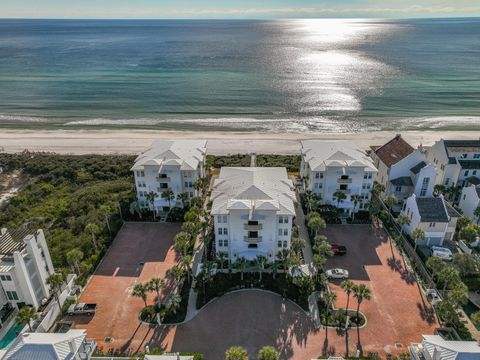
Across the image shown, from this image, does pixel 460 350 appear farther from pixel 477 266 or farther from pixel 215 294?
Result: pixel 215 294

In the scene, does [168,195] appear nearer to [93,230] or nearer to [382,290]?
[93,230]

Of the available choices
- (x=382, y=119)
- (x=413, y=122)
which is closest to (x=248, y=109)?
(x=382, y=119)

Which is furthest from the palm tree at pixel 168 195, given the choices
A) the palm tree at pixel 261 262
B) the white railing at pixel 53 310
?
the palm tree at pixel 261 262

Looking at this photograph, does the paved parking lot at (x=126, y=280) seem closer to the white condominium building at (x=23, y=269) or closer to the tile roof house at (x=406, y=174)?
the white condominium building at (x=23, y=269)

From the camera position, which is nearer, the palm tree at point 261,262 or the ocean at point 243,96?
the palm tree at point 261,262

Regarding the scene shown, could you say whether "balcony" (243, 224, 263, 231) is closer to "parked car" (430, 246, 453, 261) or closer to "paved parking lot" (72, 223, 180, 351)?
"paved parking lot" (72, 223, 180, 351)

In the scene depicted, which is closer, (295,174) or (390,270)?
(390,270)

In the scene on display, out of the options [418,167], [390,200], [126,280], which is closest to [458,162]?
[418,167]
